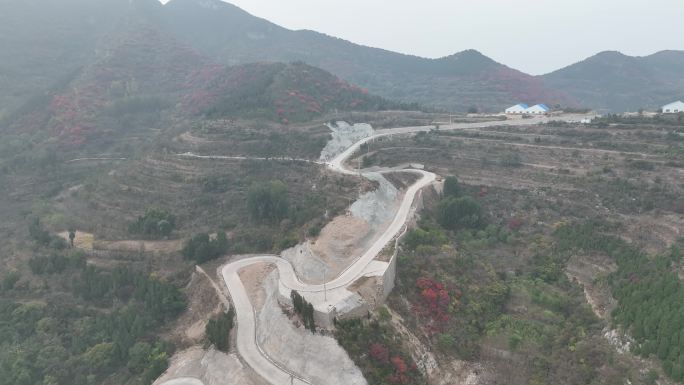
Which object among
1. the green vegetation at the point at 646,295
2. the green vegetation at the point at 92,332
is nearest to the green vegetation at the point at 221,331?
the green vegetation at the point at 92,332

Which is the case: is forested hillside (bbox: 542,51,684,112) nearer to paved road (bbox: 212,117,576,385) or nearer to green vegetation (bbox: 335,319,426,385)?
paved road (bbox: 212,117,576,385)

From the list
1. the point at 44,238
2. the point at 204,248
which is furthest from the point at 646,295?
the point at 44,238

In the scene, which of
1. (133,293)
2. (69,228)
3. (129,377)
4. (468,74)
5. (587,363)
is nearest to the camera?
(587,363)

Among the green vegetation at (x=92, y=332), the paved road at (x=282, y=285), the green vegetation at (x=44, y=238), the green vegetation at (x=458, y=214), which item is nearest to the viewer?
the paved road at (x=282, y=285)

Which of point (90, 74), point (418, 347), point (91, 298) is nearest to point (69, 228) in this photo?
point (91, 298)

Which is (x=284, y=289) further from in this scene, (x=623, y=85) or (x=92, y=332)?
(x=623, y=85)

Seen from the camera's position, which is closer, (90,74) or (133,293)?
(133,293)

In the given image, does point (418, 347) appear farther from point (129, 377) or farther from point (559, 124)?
point (559, 124)

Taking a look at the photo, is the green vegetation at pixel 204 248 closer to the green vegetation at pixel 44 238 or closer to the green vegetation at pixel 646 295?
the green vegetation at pixel 44 238
